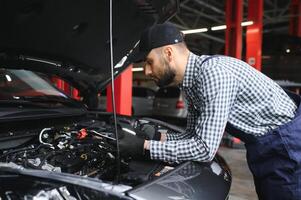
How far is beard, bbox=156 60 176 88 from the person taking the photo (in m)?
1.79

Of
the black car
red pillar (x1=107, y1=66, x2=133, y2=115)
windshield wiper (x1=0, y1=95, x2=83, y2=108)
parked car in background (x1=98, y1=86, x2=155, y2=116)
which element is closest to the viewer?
the black car

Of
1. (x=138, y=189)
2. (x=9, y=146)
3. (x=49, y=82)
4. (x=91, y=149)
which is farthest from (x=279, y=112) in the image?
(x=49, y=82)

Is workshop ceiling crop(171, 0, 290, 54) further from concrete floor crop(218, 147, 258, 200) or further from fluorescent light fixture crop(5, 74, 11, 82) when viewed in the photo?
fluorescent light fixture crop(5, 74, 11, 82)

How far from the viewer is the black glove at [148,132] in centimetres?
234

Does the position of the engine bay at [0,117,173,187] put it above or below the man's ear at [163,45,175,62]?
below

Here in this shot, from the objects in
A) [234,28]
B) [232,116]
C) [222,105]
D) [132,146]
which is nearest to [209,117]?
[222,105]

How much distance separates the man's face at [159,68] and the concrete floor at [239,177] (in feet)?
7.65

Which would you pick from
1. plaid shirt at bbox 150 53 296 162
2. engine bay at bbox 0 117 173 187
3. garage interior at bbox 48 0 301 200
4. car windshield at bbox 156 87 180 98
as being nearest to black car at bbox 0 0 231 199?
engine bay at bbox 0 117 173 187

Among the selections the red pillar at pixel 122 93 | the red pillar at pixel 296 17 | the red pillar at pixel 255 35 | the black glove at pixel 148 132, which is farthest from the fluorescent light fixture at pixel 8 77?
the red pillar at pixel 296 17

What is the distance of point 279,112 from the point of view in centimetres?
182

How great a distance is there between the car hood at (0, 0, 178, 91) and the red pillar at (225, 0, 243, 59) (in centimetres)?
520

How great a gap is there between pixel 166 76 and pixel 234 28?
6.24m

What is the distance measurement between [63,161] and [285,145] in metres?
1.05

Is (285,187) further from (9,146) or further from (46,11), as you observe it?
(46,11)
